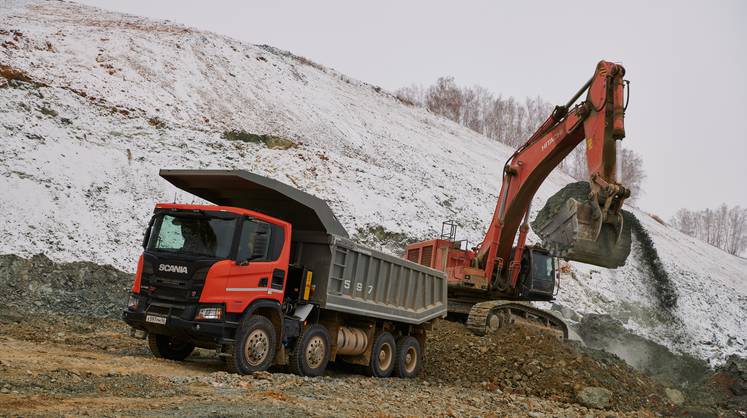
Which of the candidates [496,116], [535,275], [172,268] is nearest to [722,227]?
[496,116]

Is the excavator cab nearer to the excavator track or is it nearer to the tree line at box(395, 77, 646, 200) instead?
the excavator track

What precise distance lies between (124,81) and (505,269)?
66.4 feet

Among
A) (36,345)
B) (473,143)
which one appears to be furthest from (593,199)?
(473,143)

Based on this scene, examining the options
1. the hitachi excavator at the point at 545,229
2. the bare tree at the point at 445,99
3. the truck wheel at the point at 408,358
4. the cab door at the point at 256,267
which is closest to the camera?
the cab door at the point at 256,267

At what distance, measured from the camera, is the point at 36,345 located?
9.79 meters

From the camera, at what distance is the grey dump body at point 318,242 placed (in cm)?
1003

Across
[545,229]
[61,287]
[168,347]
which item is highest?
[545,229]

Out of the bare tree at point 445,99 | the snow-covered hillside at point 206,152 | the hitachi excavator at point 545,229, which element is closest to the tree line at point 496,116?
the bare tree at point 445,99

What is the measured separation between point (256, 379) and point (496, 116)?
222 ft

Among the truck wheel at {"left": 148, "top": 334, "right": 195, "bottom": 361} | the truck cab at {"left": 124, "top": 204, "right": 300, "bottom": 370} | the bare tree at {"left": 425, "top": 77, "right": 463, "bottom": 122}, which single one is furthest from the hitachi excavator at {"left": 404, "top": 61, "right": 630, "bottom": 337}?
the bare tree at {"left": 425, "top": 77, "right": 463, "bottom": 122}

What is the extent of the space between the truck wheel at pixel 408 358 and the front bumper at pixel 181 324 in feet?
14.2

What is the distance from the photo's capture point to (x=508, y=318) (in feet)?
52.2

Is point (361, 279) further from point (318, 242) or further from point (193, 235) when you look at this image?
point (193, 235)

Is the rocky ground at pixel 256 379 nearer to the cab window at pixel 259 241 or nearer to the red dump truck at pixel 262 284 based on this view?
the red dump truck at pixel 262 284
